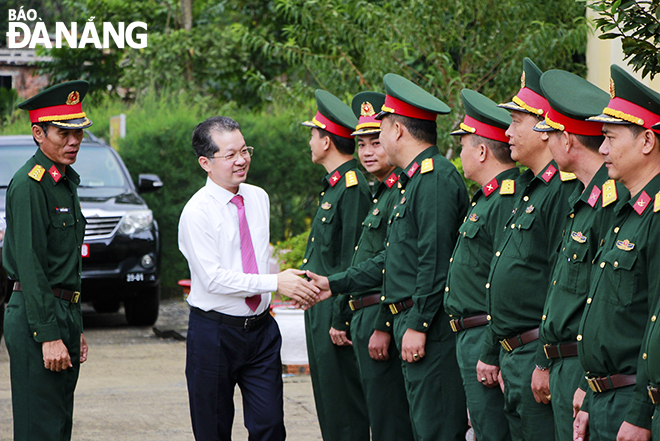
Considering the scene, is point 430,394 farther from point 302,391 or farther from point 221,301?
point 302,391

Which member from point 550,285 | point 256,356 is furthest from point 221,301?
point 550,285

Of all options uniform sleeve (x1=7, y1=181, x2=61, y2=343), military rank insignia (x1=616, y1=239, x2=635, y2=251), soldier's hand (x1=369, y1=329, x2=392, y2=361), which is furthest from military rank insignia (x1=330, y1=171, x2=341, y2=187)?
military rank insignia (x1=616, y1=239, x2=635, y2=251)

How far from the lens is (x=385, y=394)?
4.91 meters

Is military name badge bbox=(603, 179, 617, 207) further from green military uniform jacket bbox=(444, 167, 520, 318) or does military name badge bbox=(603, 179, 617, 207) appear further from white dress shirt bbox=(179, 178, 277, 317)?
white dress shirt bbox=(179, 178, 277, 317)

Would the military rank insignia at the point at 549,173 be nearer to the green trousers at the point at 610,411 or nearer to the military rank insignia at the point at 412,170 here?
the military rank insignia at the point at 412,170

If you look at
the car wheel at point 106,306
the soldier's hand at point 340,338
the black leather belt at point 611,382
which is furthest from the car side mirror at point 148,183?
the black leather belt at point 611,382

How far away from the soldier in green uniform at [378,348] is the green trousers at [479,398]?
0.69 metres

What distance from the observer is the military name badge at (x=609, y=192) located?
325 centimetres

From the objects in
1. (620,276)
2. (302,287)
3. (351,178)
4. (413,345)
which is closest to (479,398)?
(413,345)

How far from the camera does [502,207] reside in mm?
4180

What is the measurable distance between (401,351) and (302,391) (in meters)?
3.04

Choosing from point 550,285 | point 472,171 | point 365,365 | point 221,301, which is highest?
point 472,171

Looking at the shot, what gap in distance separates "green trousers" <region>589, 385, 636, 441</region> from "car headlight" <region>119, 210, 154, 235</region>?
7.45 m

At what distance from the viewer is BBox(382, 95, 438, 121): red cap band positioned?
15.5 ft
